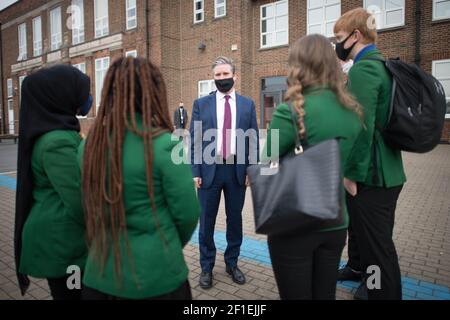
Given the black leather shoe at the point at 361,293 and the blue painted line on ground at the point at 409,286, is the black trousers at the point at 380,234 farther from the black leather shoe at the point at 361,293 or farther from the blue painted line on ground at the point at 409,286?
the blue painted line on ground at the point at 409,286

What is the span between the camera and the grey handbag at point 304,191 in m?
1.64

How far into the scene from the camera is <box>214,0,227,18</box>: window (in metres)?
18.4

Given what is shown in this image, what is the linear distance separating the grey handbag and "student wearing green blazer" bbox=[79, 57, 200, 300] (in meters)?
0.40

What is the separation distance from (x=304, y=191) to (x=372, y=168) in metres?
1.05

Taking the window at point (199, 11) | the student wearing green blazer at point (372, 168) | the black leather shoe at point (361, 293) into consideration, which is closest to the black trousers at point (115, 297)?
the student wearing green blazer at point (372, 168)

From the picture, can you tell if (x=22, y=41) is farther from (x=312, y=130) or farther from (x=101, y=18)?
(x=312, y=130)

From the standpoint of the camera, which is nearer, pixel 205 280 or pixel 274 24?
pixel 205 280

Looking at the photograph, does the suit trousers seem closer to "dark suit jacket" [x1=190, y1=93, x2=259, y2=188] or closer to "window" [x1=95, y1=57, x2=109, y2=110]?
"dark suit jacket" [x1=190, y1=93, x2=259, y2=188]

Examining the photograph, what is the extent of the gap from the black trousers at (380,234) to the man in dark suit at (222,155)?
1.24m

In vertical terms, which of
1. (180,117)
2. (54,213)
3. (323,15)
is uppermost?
(323,15)

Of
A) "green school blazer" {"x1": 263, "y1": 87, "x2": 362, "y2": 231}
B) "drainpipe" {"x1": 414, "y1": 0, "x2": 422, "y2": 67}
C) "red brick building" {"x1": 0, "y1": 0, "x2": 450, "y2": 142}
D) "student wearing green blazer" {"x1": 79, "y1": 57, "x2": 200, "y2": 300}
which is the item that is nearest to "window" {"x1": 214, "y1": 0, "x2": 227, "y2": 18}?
"red brick building" {"x1": 0, "y1": 0, "x2": 450, "y2": 142}

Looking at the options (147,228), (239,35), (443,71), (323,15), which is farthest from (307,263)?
(239,35)

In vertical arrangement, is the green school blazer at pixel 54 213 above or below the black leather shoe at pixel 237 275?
above

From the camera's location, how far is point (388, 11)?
579 inches
